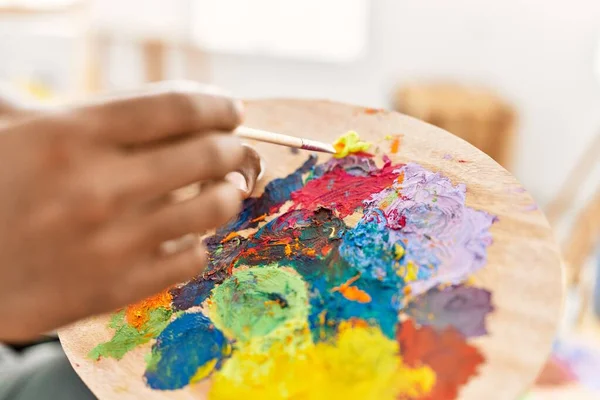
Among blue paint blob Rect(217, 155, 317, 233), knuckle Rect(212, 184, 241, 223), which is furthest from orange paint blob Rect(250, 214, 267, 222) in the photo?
knuckle Rect(212, 184, 241, 223)

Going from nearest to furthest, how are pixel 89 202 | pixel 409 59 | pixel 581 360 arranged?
1. pixel 89 202
2. pixel 581 360
3. pixel 409 59

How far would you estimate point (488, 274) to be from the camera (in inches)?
22.3

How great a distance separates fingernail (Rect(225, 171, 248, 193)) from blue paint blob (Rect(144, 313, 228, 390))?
182 mm

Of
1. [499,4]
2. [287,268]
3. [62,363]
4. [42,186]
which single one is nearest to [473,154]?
[287,268]

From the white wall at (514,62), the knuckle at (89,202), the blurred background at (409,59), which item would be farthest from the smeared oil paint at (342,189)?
the white wall at (514,62)

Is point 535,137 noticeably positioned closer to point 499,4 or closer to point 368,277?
point 499,4

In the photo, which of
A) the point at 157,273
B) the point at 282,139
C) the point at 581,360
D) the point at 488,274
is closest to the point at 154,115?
the point at 157,273

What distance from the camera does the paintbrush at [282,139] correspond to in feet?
→ 1.99

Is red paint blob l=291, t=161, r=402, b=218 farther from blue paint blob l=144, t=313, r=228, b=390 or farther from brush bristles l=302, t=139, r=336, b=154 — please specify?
blue paint blob l=144, t=313, r=228, b=390

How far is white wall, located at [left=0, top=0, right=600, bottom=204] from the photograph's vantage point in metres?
2.63

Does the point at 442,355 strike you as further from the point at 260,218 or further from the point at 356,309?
the point at 260,218

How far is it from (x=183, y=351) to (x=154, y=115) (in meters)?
0.27

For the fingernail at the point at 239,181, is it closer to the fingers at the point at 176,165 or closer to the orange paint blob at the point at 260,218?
the orange paint blob at the point at 260,218

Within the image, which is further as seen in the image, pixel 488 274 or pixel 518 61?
pixel 518 61
